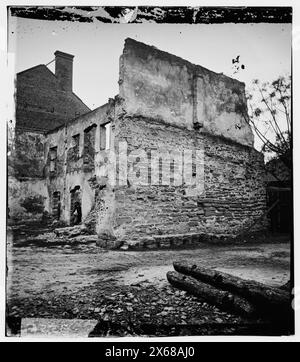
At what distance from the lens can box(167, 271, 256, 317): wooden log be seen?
3.49 metres

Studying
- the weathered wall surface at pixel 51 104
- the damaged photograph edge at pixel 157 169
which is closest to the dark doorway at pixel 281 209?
the damaged photograph edge at pixel 157 169

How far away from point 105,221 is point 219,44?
12.5 ft

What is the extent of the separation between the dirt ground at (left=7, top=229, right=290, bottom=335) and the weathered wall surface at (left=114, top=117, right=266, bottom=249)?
3.53 feet

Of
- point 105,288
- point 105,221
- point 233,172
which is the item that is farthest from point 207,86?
point 105,288

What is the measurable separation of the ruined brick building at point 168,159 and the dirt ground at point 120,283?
100 centimetres

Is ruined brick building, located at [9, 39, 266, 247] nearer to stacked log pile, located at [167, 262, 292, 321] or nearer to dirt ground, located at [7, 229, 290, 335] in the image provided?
dirt ground, located at [7, 229, 290, 335]

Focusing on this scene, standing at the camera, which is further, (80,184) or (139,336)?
(80,184)

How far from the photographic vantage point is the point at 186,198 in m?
6.39

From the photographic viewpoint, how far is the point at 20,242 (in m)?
4.43

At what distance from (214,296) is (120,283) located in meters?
1.25

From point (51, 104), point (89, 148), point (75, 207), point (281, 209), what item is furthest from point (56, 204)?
point (281, 209)

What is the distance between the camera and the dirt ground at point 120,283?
3689 millimetres
